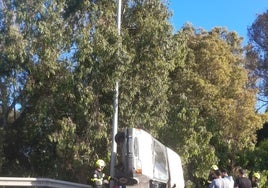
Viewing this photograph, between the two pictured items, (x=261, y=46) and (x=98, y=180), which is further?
(x=261, y=46)

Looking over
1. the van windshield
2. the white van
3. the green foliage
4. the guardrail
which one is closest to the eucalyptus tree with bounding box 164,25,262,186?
the green foliage

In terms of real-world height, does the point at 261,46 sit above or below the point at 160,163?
above

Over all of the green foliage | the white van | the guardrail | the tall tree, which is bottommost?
the guardrail

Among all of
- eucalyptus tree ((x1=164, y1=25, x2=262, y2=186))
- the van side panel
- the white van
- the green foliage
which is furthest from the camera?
eucalyptus tree ((x1=164, y1=25, x2=262, y2=186))

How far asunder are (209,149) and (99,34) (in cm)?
855

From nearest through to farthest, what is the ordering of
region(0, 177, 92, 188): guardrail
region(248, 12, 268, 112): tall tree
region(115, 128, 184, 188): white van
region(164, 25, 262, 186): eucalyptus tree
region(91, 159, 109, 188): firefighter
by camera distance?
1. region(115, 128, 184, 188): white van
2. region(0, 177, 92, 188): guardrail
3. region(91, 159, 109, 188): firefighter
4. region(164, 25, 262, 186): eucalyptus tree
5. region(248, 12, 268, 112): tall tree

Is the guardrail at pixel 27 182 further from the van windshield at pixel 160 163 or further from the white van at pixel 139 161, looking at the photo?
the van windshield at pixel 160 163

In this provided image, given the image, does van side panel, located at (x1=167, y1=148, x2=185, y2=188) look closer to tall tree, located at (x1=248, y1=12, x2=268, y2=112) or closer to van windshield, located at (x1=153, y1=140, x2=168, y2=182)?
van windshield, located at (x1=153, y1=140, x2=168, y2=182)

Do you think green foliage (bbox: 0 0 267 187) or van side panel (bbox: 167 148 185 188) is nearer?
van side panel (bbox: 167 148 185 188)

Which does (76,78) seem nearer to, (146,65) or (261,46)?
(146,65)

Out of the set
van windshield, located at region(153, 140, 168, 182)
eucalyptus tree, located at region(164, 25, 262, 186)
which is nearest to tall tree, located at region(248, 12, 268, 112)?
→ eucalyptus tree, located at region(164, 25, 262, 186)

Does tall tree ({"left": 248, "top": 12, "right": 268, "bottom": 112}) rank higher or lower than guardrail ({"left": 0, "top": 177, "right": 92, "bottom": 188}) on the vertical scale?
higher

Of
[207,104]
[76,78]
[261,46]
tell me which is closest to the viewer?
[76,78]

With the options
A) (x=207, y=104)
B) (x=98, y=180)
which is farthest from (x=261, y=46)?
(x=98, y=180)
